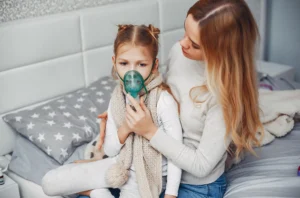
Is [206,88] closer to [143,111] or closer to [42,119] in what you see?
[143,111]

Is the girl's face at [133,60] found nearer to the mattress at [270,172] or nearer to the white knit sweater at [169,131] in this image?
the white knit sweater at [169,131]

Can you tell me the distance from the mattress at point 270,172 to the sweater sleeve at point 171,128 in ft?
0.79

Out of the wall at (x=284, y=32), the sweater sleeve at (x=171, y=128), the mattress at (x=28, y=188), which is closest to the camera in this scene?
the sweater sleeve at (x=171, y=128)

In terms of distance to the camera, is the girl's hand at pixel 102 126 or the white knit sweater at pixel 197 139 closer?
the white knit sweater at pixel 197 139

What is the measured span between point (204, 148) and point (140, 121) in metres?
0.22

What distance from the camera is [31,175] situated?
206 centimetres

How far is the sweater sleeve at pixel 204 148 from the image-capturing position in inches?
63.1

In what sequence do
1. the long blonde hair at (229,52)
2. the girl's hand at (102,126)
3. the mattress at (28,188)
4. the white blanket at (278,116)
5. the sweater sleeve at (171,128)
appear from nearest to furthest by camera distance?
the long blonde hair at (229,52) < the sweater sleeve at (171,128) < the girl's hand at (102,126) < the mattress at (28,188) < the white blanket at (278,116)

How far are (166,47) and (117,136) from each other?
4.01 feet

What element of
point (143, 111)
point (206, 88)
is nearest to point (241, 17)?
point (206, 88)

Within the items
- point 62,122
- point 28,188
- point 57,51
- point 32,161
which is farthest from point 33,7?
point 28,188

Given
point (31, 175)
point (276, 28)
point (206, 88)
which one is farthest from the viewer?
point (276, 28)

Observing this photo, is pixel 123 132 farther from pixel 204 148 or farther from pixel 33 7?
pixel 33 7

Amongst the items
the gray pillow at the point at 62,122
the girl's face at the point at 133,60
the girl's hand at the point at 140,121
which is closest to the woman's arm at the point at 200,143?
the girl's hand at the point at 140,121
